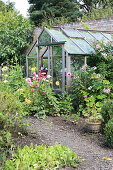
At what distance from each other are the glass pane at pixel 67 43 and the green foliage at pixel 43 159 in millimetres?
3697

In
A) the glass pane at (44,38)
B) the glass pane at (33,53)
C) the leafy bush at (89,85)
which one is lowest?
the leafy bush at (89,85)

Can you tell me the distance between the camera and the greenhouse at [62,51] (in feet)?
20.6

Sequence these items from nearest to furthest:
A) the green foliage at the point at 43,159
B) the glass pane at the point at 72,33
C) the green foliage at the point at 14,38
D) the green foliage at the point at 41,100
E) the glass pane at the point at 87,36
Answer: the green foliage at the point at 43,159, the green foliage at the point at 41,100, the glass pane at the point at 72,33, the glass pane at the point at 87,36, the green foliage at the point at 14,38

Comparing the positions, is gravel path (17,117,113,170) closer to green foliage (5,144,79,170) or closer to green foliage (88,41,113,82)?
green foliage (5,144,79,170)

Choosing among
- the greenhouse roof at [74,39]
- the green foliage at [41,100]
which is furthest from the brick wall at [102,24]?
the green foliage at [41,100]

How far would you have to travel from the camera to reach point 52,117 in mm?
5535

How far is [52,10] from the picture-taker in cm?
1936

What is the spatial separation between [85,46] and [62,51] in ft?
3.34

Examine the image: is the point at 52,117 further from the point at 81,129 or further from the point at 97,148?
the point at 97,148

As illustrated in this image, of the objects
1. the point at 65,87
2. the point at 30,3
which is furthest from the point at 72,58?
the point at 30,3

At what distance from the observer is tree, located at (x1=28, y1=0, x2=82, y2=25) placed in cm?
A: 1919

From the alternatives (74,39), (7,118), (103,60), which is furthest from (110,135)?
(74,39)

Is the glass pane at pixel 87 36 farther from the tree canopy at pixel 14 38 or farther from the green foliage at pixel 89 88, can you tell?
the tree canopy at pixel 14 38

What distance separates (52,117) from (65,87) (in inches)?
44.4
